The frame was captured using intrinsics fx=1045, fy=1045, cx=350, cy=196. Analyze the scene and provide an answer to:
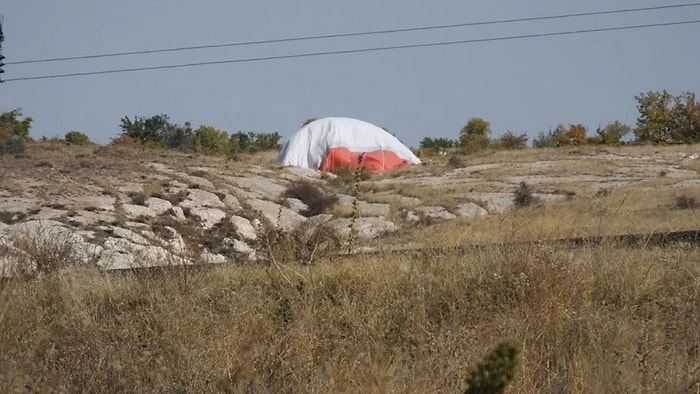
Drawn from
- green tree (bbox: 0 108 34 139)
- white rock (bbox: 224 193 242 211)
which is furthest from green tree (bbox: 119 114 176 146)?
white rock (bbox: 224 193 242 211)

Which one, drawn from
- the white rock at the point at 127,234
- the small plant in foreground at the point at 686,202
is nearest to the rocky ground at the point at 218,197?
the white rock at the point at 127,234

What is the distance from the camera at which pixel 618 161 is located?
3897 centimetres

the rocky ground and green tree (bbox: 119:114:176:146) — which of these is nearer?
the rocky ground

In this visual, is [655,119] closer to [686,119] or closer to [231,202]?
[686,119]

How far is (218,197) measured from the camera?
24531mm

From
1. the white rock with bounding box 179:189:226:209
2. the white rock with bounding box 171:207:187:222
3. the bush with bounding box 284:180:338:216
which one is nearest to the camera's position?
the white rock with bounding box 171:207:187:222

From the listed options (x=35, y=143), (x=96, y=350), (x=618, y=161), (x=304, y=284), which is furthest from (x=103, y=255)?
(x=618, y=161)

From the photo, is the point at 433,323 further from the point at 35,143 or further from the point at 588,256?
the point at 35,143

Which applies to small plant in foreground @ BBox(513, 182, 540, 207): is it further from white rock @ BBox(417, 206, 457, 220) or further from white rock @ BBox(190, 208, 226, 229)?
white rock @ BBox(190, 208, 226, 229)

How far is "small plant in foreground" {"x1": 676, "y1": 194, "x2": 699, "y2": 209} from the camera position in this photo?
2303cm

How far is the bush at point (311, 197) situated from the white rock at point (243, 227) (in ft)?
11.6

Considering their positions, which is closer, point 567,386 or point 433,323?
point 567,386

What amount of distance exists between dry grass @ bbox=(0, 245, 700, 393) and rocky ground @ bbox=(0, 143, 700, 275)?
3.34 ft

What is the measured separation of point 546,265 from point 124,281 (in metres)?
4.20
